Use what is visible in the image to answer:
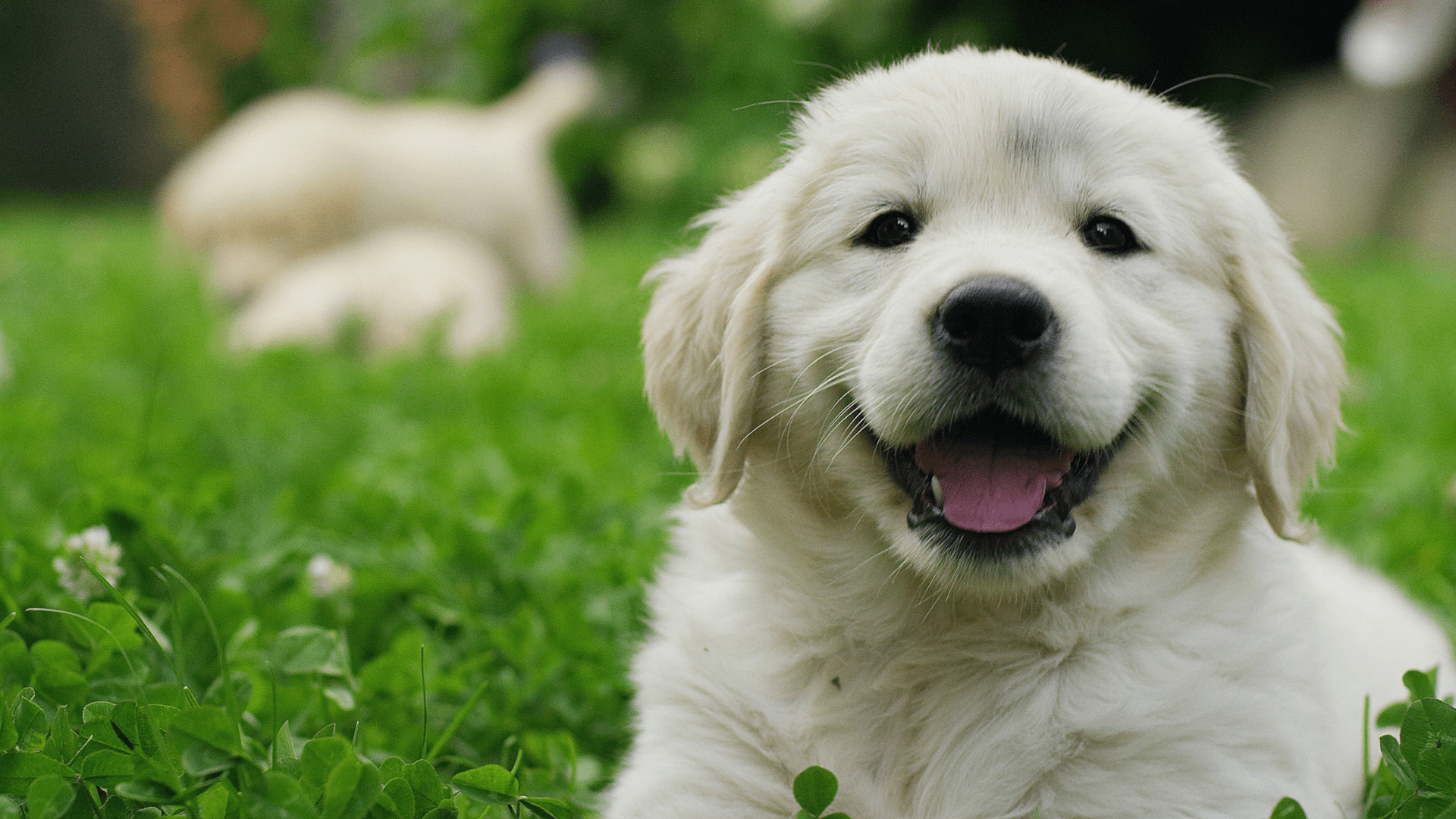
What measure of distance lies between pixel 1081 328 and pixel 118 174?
21128 mm

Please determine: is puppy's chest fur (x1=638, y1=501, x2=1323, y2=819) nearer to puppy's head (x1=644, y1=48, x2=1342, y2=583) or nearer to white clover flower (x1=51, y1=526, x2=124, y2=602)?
puppy's head (x1=644, y1=48, x2=1342, y2=583)

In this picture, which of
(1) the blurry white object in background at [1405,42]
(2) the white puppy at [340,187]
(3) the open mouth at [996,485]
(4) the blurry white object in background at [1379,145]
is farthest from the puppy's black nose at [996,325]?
(1) the blurry white object in background at [1405,42]

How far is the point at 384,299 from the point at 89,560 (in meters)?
4.81

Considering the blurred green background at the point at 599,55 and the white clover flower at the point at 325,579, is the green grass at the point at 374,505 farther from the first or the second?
the blurred green background at the point at 599,55

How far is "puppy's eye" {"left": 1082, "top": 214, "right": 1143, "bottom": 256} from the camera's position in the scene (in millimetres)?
2346

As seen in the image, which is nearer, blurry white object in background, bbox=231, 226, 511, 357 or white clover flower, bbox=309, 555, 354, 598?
white clover flower, bbox=309, 555, 354, 598

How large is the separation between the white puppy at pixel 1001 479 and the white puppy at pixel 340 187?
18.2 feet

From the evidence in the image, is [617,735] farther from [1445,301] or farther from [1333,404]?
[1445,301]

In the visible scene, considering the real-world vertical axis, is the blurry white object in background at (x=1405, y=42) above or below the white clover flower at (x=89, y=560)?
below

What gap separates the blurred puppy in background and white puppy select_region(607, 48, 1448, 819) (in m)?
4.44

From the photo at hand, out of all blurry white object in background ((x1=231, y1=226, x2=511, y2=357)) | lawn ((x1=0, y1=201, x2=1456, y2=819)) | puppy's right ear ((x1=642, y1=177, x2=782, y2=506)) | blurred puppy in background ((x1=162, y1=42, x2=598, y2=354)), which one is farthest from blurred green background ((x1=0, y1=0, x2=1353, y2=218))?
puppy's right ear ((x1=642, y1=177, x2=782, y2=506))

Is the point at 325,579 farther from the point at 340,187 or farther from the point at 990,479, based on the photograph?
the point at 340,187

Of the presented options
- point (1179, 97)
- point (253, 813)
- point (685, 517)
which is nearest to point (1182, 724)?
point (685, 517)

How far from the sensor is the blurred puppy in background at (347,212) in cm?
695
